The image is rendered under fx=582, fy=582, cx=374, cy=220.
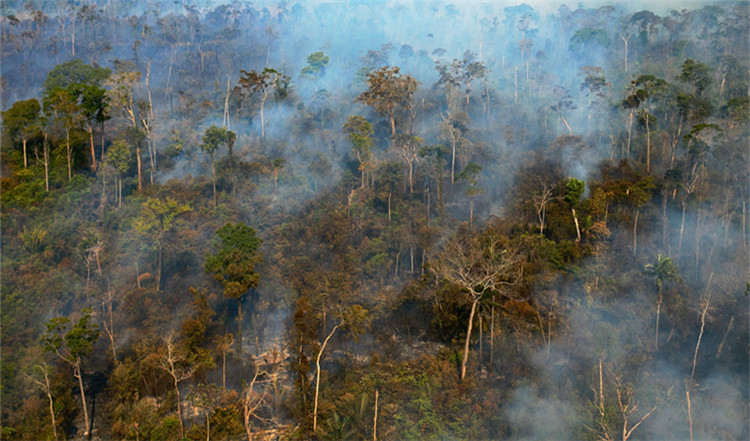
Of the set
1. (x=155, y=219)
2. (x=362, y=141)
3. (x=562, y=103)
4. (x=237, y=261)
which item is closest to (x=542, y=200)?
(x=362, y=141)

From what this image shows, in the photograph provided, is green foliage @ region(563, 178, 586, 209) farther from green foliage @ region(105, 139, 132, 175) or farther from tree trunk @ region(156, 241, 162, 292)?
green foliage @ region(105, 139, 132, 175)

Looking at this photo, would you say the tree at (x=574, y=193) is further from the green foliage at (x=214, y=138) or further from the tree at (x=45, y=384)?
the tree at (x=45, y=384)

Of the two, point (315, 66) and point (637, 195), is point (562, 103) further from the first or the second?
point (315, 66)

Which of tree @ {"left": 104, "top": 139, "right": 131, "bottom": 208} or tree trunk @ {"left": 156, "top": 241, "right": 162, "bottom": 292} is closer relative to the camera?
tree trunk @ {"left": 156, "top": 241, "right": 162, "bottom": 292}

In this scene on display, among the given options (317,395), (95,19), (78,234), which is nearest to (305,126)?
(78,234)

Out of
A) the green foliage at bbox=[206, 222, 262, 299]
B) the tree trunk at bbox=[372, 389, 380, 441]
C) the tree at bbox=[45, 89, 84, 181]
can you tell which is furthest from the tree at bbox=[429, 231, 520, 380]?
the tree at bbox=[45, 89, 84, 181]

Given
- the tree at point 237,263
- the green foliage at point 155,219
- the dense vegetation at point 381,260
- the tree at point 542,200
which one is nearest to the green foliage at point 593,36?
the dense vegetation at point 381,260

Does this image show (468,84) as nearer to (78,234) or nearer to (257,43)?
(257,43)
